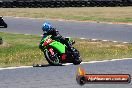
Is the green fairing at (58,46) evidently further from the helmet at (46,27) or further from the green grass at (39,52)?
the green grass at (39,52)

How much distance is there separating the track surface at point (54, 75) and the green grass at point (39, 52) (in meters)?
1.55

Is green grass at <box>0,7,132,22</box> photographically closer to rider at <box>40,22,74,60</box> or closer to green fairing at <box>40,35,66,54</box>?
rider at <box>40,22,74,60</box>

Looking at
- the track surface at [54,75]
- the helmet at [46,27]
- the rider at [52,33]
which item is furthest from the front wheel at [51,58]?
the helmet at [46,27]

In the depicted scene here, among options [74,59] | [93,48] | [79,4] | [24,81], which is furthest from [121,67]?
[79,4]

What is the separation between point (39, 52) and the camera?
690 inches

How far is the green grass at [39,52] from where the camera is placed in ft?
50.3

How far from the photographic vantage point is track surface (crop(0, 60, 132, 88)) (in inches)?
412

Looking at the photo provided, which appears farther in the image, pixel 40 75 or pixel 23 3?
pixel 23 3

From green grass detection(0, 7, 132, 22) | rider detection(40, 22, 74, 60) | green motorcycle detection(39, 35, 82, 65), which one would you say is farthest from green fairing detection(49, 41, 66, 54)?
green grass detection(0, 7, 132, 22)

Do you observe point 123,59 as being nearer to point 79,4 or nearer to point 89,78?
point 89,78

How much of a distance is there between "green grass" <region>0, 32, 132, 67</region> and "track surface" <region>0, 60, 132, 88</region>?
155 centimetres

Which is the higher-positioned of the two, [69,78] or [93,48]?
[69,78]

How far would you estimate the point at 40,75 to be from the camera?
12031mm

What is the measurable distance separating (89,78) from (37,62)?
7415 millimetres
